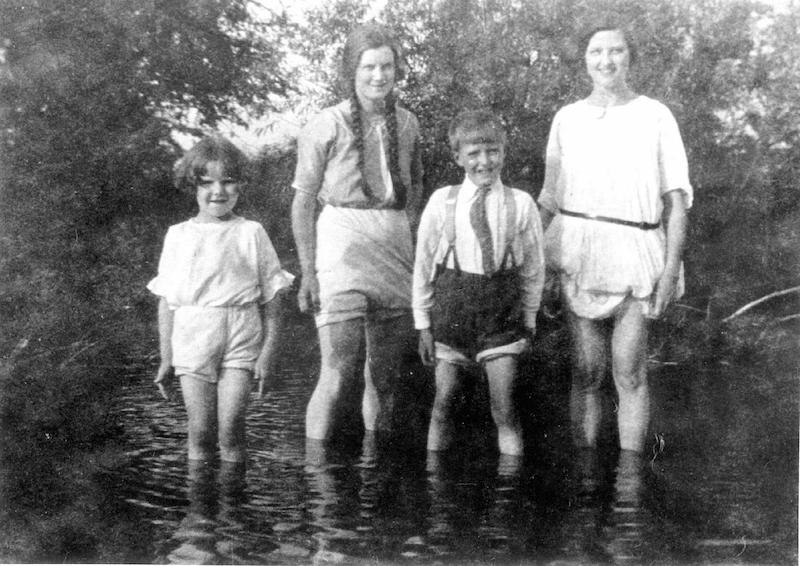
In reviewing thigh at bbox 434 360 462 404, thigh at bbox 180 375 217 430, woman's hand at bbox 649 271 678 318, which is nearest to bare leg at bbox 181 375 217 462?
thigh at bbox 180 375 217 430

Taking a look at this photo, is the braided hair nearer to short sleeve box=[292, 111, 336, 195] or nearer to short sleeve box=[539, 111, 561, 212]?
short sleeve box=[292, 111, 336, 195]

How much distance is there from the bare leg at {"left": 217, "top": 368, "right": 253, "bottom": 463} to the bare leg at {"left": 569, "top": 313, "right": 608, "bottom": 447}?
127 centimetres

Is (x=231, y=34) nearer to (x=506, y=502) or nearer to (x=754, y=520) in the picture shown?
(x=506, y=502)

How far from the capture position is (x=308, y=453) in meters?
3.44

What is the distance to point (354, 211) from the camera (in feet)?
11.3

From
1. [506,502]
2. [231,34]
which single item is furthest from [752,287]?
[231,34]

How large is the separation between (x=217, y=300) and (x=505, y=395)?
108 centimetres

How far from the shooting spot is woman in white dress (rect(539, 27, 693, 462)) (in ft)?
10.7

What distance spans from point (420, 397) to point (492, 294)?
1.34m

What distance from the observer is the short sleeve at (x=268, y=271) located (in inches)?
123

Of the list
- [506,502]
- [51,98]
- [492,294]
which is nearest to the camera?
[506,502]

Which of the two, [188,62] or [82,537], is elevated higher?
[188,62]

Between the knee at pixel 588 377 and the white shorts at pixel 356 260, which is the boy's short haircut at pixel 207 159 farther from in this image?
the knee at pixel 588 377

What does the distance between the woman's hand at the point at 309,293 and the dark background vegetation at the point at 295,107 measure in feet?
3.87
